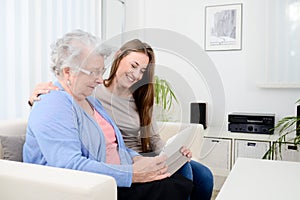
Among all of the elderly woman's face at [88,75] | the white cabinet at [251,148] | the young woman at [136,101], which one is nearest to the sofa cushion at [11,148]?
the young woman at [136,101]

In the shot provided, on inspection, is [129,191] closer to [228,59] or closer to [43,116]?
[43,116]

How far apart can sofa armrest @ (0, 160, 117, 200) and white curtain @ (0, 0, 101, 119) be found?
3.32 ft

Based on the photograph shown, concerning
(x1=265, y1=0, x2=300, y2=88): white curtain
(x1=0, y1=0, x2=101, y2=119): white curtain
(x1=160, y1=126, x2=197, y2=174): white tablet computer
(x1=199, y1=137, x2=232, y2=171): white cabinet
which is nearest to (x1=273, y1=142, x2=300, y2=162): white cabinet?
(x1=199, y1=137, x2=232, y2=171): white cabinet

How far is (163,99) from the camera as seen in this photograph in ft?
4.17

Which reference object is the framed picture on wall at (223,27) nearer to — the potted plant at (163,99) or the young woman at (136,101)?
the young woman at (136,101)

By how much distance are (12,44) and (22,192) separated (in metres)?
1.20

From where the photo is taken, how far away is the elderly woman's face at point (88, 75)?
1.09 m

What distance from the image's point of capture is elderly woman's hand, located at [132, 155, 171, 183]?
3.79 feet

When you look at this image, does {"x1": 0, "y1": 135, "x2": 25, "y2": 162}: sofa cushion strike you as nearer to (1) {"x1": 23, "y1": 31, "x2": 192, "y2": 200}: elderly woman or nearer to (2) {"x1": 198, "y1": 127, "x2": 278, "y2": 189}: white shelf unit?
(1) {"x1": 23, "y1": 31, "x2": 192, "y2": 200}: elderly woman

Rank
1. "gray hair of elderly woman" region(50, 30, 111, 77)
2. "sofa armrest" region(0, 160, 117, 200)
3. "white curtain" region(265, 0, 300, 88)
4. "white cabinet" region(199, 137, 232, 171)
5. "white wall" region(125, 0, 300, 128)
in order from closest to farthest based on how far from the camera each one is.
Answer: "sofa armrest" region(0, 160, 117, 200), "gray hair of elderly woman" region(50, 30, 111, 77), "white cabinet" region(199, 137, 232, 171), "white curtain" region(265, 0, 300, 88), "white wall" region(125, 0, 300, 128)

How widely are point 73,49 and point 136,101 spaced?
0.32 meters

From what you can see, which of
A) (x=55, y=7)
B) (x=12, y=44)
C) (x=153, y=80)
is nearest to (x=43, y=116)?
(x=153, y=80)

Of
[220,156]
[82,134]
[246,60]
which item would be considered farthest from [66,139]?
[246,60]

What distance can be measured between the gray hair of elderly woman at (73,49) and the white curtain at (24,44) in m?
0.86
